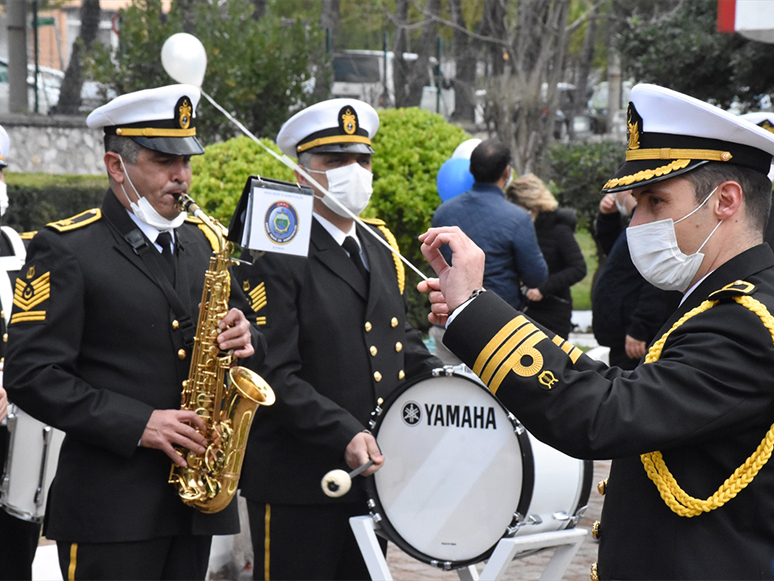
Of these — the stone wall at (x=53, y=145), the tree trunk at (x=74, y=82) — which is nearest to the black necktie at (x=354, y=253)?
the stone wall at (x=53, y=145)

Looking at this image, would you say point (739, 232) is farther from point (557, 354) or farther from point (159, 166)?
point (159, 166)

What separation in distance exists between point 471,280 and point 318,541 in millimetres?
1765

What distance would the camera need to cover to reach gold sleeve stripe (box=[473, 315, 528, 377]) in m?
2.18

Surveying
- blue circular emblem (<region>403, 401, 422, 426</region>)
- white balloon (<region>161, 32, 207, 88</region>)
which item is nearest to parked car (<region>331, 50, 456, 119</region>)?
white balloon (<region>161, 32, 207, 88</region>)

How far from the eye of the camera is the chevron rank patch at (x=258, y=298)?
362 cm

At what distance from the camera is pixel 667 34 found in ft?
48.2

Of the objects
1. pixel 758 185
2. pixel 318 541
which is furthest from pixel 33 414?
pixel 758 185

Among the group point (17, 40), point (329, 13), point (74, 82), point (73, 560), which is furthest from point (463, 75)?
point (73, 560)

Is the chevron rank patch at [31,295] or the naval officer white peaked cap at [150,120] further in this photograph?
the naval officer white peaked cap at [150,120]

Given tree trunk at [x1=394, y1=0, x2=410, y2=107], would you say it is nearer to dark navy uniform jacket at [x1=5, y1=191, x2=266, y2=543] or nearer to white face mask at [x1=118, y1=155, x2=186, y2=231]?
white face mask at [x1=118, y1=155, x2=186, y2=231]

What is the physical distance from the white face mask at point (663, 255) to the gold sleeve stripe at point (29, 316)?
1802mm

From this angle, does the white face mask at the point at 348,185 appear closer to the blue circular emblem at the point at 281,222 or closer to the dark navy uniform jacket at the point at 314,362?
the dark navy uniform jacket at the point at 314,362

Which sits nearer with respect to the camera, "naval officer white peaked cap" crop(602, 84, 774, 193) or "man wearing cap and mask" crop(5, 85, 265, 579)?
"naval officer white peaked cap" crop(602, 84, 774, 193)

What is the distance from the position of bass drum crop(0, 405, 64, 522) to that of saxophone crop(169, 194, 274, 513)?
3.13 ft
